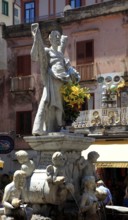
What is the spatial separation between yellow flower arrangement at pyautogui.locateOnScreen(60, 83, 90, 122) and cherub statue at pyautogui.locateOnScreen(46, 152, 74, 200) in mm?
1304

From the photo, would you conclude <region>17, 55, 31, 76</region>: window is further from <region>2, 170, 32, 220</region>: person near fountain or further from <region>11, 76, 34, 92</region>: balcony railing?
<region>2, 170, 32, 220</region>: person near fountain

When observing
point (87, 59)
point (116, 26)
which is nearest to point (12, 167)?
point (87, 59)

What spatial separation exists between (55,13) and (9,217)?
29212 mm

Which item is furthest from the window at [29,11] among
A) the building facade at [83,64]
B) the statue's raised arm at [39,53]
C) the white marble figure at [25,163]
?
the white marble figure at [25,163]

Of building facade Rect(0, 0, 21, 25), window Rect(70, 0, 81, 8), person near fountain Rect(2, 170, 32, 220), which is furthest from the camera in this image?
building facade Rect(0, 0, 21, 25)

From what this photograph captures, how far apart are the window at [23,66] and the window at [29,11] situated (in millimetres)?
3712

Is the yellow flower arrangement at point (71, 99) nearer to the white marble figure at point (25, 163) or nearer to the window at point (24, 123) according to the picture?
the white marble figure at point (25, 163)

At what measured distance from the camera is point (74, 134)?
11211 millimetres

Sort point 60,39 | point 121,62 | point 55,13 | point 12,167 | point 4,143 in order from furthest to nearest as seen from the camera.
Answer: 1. point 55,13
2. point 12,167
3. point 121,62
4. point 4,143
5. point 60,39

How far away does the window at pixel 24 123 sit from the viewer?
35.6m

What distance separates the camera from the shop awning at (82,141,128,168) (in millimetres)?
25078

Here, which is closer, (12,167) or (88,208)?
(88,208)

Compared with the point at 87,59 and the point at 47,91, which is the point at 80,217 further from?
the point at 87,59

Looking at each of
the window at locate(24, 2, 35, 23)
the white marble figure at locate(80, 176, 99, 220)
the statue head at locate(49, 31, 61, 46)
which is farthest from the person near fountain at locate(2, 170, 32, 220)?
the window at locate(24, 2, 35, 23)
